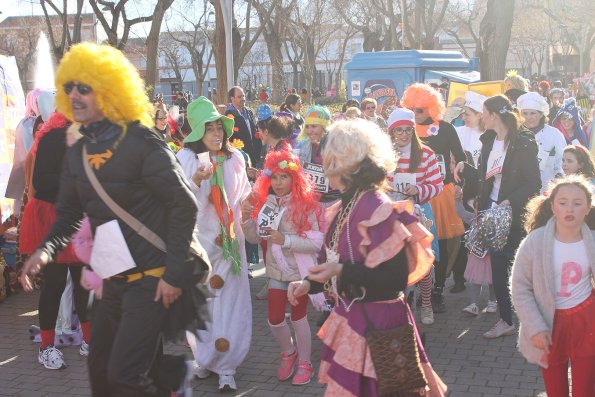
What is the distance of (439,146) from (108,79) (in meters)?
4.19

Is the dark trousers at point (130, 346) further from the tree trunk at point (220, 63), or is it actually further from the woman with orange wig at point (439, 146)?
the tree trunk at point (220, 63)

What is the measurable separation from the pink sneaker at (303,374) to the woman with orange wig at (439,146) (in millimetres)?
2186

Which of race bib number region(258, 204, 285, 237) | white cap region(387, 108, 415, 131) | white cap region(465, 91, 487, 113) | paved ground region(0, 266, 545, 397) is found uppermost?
white cap region(465, 91, 487, 113)

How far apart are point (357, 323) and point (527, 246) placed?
1203 millimetres

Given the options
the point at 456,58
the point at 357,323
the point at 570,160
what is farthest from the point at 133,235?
the point at 456,58

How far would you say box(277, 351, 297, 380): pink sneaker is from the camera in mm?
5789

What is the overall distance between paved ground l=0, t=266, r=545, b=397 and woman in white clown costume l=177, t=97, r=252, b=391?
0.83 feet

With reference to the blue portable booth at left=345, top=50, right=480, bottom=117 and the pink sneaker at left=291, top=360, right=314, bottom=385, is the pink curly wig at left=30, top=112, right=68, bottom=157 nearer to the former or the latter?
the pink sneaker at left=291, top=360, right=314, bottom=385

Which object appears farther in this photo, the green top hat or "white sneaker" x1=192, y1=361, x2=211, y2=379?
"white sneaker" x1=192, y1=361, x2=211, y2=379

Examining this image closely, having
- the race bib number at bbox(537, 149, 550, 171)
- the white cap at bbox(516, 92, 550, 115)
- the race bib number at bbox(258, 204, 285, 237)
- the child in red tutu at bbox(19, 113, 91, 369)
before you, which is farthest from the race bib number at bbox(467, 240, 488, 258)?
the child in red tutu at bbox(19, 113, 91, 369)

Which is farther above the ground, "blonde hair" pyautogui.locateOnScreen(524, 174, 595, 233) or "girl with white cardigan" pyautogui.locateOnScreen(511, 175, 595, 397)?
"blonde hair" pyautogui.locateOnScreen(524, 174, 595, 233)

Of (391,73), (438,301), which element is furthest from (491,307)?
(391,73)

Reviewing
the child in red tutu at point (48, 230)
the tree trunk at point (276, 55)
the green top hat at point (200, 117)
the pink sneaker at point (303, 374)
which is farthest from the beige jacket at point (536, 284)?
the tree trunk at point (276, 55)

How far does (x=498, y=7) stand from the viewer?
688 inches
